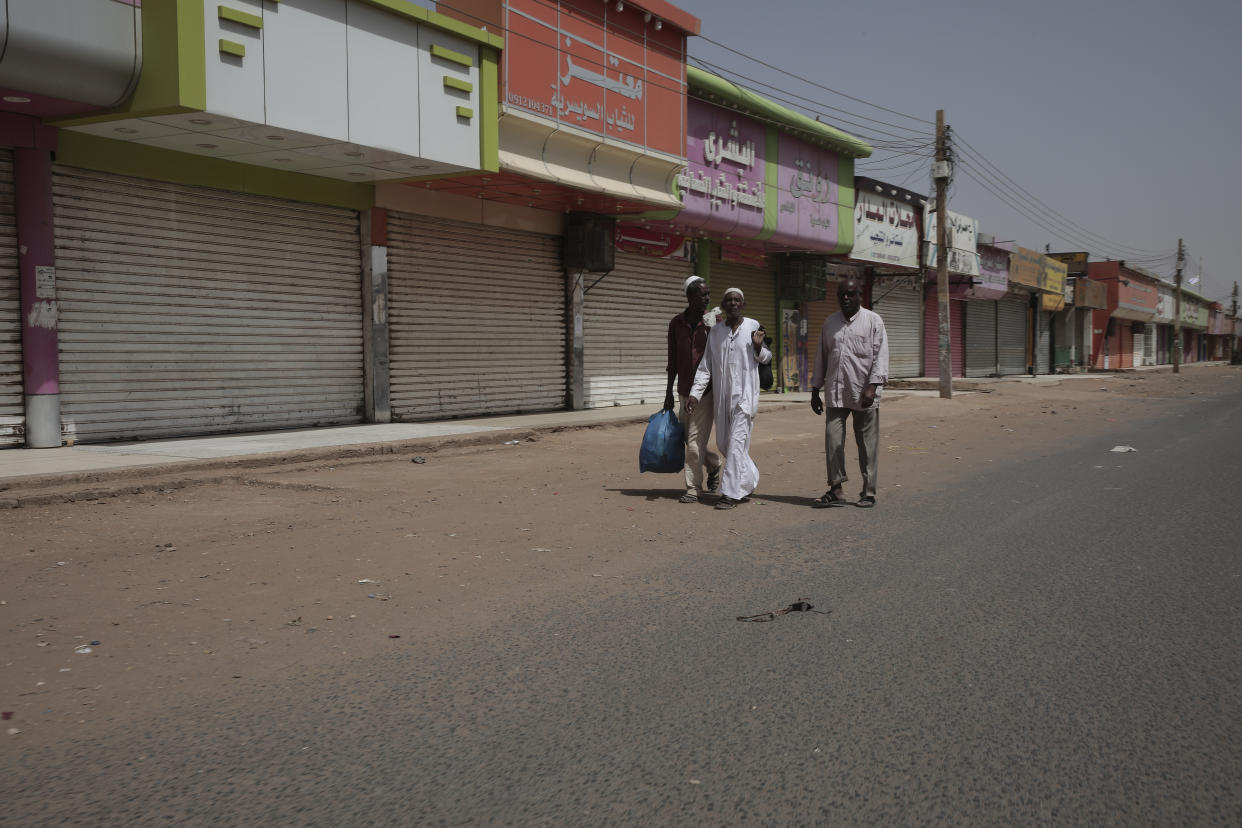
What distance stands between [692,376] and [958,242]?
31.2m

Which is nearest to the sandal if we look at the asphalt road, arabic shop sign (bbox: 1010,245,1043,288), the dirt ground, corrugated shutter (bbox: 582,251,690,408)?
the dirt ground

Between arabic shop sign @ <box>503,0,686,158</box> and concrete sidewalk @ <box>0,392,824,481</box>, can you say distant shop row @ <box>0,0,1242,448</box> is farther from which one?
concrete sidewalk @ <box>0,392,824,481</box>

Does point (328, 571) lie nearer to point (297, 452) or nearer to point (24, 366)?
point (297, 452)

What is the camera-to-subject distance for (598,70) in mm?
17344

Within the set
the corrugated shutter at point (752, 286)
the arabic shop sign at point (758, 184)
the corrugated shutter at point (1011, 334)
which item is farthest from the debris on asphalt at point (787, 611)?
the corrugated shutter at point (1011, 334)

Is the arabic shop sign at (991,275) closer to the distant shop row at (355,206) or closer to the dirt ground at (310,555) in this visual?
the distant shop row at (355,206)

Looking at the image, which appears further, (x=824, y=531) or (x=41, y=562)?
(x=824, y=531)

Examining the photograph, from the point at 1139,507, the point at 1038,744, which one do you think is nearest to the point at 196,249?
the point at 1139,507

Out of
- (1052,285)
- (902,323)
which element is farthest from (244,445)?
(1052,285)

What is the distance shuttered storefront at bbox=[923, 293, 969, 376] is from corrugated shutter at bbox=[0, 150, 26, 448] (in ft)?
96.8

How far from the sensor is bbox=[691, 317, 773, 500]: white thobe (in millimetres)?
7809

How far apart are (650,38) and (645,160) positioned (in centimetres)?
230

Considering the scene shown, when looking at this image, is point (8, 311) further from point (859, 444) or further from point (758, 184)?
point (758, 184)

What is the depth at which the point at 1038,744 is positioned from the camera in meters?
3.02
